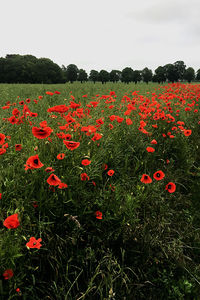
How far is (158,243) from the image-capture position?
1.65 m

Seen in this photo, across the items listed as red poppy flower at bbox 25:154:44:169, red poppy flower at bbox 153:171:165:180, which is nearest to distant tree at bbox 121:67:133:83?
red poppy flower at bbox 153:171:165:180

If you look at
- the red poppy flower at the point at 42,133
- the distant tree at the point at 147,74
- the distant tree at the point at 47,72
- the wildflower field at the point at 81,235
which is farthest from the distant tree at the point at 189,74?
the red poppy flower at the point at 42,133

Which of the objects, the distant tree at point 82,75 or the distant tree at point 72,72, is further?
the distant tree at point 72,72

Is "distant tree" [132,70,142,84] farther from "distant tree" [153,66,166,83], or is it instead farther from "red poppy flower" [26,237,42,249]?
"red poppy flower" [26,237,42,249]

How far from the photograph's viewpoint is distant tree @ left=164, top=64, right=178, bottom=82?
173 ft

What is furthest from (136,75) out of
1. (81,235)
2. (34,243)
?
(34,243)

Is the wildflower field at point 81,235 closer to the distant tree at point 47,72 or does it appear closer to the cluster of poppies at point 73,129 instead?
the cluster of poppies at point 73,129

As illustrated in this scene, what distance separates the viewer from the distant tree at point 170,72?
173 ft

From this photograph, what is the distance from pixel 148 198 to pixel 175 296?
2.82 ft

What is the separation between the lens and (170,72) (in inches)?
2073

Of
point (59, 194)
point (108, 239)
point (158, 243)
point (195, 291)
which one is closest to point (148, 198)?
point (158, 243)

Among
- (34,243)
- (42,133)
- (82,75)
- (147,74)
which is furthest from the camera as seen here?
(82,75)

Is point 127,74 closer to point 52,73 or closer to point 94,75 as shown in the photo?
point 94,75

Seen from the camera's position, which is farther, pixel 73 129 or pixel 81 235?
pixel 73 129
